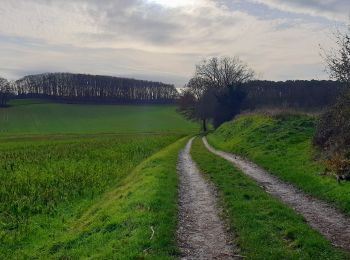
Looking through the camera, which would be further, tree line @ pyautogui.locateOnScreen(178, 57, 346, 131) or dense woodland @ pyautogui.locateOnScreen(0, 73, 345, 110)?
dense woodland @ pyautogui.locateOnScreen(0, 73, 345, 110)

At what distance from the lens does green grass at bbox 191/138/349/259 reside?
366 inches

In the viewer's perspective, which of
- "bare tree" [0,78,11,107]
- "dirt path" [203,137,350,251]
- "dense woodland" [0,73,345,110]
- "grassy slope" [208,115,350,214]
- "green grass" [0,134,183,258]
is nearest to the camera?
"dirt path" [203,137,350,251]

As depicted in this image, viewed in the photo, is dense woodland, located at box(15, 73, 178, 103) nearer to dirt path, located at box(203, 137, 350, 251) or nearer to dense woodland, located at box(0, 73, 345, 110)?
dense woodland, located at box(0, 73, 345, 110)

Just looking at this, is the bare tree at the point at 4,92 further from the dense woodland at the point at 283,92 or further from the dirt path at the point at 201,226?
the dirt path at the point at 201,226

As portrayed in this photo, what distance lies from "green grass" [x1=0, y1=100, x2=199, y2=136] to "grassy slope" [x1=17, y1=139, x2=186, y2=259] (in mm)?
82664

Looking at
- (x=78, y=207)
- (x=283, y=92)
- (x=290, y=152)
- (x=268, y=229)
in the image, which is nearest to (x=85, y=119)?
(x=283, y=92)

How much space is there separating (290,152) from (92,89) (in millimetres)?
157763

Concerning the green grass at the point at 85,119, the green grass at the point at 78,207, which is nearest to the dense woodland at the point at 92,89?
the green grass at the point at 85,119

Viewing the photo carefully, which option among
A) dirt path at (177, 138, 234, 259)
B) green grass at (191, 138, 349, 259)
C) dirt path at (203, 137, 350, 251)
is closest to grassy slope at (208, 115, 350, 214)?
dirt path at (203, 137, 350, 251)

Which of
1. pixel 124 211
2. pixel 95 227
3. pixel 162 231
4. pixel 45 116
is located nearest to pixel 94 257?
pixel 162 231

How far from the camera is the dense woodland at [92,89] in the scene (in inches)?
6742

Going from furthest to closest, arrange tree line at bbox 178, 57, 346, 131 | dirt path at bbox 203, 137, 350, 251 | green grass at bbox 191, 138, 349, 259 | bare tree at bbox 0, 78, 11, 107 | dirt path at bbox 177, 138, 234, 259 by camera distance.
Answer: bare tree at bbox 0, 78, 11, 107 → tree line at bbox 178, 57, 346, 131 → dirt path at bbox 203, 137, 350, 251 → dirt path at bbox 177, 138, 234, 259 → green grass at bbox 191, 138, 349, 259

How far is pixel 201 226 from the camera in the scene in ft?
38.3

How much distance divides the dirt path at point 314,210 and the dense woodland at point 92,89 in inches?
6139
